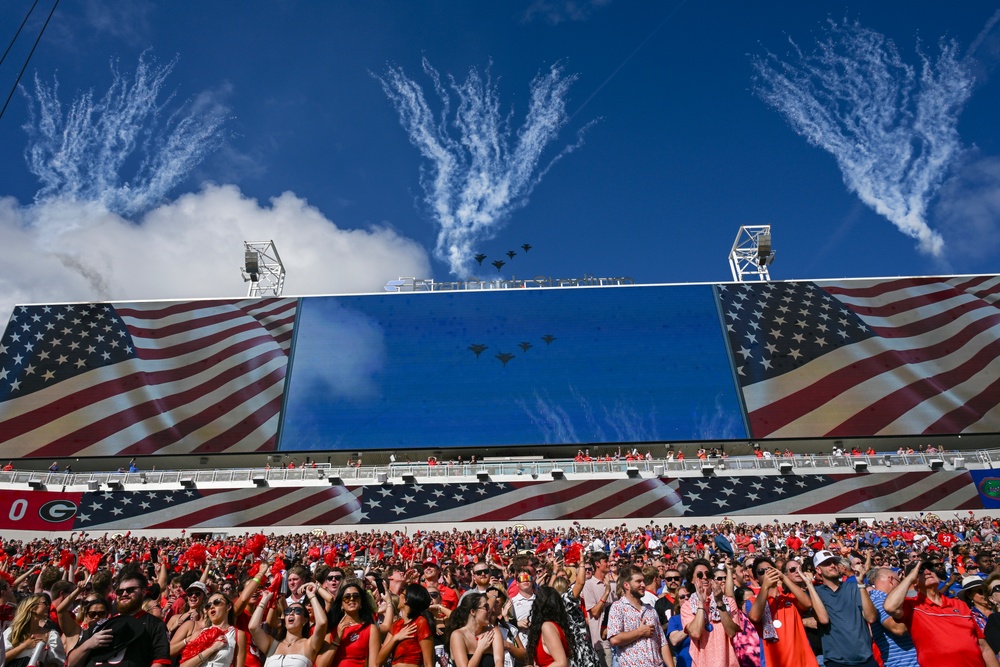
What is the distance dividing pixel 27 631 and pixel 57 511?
31.5 metres

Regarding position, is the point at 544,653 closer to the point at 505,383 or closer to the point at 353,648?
the point at 353,648

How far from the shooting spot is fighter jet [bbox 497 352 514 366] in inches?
1650

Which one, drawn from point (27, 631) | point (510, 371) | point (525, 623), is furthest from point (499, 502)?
point (27, 631)

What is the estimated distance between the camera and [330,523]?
3069cm

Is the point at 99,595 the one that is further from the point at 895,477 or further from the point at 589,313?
the point at 589,313

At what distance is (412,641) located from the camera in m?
4.98

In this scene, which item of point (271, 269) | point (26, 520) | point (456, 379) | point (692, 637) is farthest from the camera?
point (271, 269)

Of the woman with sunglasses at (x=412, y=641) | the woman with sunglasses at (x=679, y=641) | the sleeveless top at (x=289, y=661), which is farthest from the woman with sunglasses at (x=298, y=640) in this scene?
the woman with sunglasses at (x=679, y=641)

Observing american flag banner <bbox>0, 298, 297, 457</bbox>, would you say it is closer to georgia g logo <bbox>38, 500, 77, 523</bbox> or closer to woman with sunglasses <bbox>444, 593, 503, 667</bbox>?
georgia g logo <bbox>38, 500, 77, 523</bbox>

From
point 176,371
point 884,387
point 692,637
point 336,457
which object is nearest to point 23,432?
→ point 176,371

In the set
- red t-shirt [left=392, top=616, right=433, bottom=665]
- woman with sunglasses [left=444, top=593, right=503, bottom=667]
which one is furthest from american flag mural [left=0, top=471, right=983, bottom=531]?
woman with sunglasses [left=444, top=593, right=503, bottom=667]

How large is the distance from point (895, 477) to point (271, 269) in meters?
43.8

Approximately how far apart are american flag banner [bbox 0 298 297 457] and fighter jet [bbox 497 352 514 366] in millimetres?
14333

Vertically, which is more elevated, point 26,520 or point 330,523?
point 26,520
